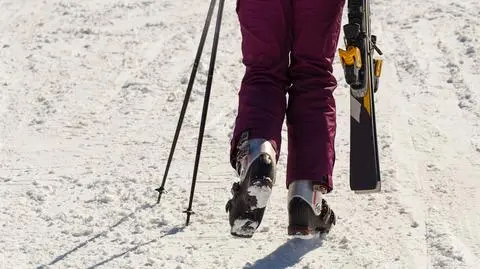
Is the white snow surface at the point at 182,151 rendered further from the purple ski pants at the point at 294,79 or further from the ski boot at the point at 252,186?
the purple ski pants at the point at 294,79

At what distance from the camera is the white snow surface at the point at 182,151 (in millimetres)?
3443

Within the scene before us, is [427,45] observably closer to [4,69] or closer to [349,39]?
[349,39]

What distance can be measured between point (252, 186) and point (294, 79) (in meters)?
0.65

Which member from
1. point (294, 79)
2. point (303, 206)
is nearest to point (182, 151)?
point (294, 79)

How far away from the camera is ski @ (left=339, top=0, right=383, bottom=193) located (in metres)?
3.34

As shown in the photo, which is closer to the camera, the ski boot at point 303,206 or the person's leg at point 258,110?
the person's leg at point 258,110

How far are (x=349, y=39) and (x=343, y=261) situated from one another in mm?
1007

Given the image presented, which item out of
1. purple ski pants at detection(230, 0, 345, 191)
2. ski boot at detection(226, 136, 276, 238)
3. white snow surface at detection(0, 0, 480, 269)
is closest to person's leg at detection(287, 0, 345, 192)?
purple ski pants at detection(230, 0, 345, 191)

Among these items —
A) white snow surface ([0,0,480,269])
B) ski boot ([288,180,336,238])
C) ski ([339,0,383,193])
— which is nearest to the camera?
ski boot ([288,180,336,238])

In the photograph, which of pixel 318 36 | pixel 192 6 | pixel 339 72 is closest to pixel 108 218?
pixel 318 36

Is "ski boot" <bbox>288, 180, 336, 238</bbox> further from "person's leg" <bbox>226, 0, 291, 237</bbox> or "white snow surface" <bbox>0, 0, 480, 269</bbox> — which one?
"white snow surface" <bbox>0, 0, 480, 269</bbox>

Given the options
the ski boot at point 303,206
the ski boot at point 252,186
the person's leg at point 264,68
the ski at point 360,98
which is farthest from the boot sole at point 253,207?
the ski at point 360,98

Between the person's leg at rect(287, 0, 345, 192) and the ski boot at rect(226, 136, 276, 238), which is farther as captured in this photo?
the person's leg at rect(287, 0, 345, 192)

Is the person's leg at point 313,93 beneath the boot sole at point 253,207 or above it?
above
